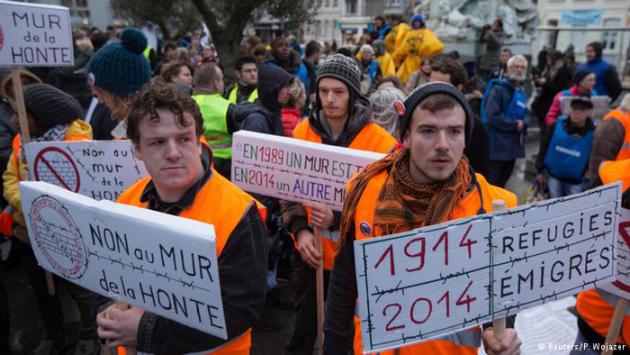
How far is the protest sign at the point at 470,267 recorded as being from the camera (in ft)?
4.92

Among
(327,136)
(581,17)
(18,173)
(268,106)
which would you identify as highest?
(581,17)

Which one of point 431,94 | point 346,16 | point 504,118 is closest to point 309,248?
point 431,94

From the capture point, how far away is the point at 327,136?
3029 mm

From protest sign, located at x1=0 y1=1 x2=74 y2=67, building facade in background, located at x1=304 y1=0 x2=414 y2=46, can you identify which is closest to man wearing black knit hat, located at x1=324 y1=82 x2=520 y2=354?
protest sign, located at x1=0 y1=1 x2=74 y2=67

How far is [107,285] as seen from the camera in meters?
1.73

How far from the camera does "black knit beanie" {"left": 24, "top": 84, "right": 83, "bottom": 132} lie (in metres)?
3.20

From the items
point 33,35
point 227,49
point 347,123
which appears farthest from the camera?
point 227,49

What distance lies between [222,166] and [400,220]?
296 centimetres

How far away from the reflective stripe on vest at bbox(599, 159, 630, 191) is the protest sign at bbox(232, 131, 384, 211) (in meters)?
1.02

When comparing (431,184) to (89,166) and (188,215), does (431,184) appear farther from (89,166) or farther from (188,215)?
(89,166)

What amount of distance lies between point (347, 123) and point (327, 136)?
151 mm

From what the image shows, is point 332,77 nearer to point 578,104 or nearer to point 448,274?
point 448,274

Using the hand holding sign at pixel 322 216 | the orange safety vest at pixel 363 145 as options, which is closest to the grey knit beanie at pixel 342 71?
the orange safety vest at pixel 363 145

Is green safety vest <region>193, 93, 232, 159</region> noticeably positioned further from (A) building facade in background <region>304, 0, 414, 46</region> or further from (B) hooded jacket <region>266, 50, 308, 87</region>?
(A) building facade in background <region>304, 0, 414, 46</region>
